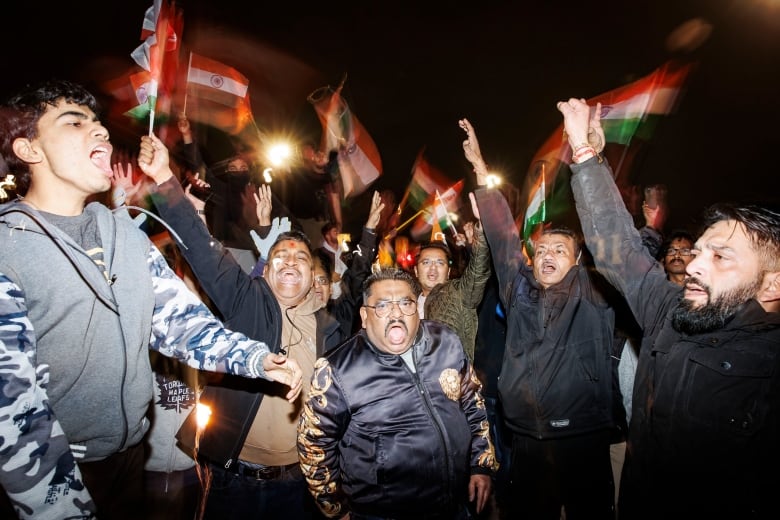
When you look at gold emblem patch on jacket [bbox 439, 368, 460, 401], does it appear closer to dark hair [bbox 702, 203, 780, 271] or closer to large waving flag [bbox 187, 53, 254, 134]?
dark hair [bbox 702, 203, 780, 271]

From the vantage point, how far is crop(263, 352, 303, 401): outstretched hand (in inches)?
84.4

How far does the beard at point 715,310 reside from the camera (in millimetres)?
2061

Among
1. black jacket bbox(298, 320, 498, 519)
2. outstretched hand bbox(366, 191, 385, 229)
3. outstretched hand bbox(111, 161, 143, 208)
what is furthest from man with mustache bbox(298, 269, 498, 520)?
outstretched hand bbox(111, 161, 143, 208)

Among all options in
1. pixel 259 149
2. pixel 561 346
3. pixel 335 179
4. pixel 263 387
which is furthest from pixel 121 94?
pixel 561 346

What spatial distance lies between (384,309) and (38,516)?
2.02 m

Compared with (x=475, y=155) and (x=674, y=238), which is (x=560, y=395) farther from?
(x=674, y=238)

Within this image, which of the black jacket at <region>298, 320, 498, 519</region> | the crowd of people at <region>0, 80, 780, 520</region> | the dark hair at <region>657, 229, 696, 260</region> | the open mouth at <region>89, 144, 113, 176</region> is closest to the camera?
the crowd of people at <region>0, 80, 780, 520</region>

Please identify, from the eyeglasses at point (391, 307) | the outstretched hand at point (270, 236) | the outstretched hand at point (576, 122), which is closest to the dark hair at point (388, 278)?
the eyeglasses at point (391, 307)

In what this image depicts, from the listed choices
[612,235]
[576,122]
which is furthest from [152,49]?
[612,235]

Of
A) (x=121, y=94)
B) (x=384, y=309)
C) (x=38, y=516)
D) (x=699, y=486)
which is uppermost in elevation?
(x=121, y=94)

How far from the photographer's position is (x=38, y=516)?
4.81ft

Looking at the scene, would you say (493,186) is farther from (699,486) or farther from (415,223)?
(415,223)

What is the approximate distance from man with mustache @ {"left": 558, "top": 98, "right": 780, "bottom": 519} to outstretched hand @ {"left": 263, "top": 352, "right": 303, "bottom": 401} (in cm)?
200

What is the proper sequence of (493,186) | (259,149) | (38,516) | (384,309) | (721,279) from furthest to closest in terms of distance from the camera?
(259,149) → (493,186) → (384,309) → (721,279) → (38,516)
